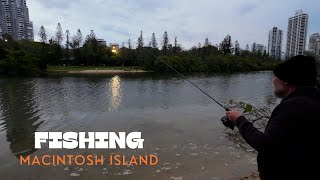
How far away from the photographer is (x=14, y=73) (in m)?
50.7

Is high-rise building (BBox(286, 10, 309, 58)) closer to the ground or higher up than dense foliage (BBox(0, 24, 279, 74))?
higher up

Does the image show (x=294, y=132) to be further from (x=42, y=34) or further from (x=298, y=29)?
(x=298, y=29)

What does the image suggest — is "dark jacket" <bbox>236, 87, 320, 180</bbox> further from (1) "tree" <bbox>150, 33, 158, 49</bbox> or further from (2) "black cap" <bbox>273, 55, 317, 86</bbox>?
(1) "tree" <bbox>150, 33, 158, 49</bbox>

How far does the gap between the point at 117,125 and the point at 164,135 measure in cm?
335

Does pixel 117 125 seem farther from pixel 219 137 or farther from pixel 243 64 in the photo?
pixel 243 64

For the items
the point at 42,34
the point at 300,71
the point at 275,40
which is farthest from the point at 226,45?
the point at 300,71

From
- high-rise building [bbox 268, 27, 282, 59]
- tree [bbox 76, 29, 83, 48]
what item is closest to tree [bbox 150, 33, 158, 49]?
tree [bbox 76, 29, 83, 48]

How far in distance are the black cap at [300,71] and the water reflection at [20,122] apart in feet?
34.7

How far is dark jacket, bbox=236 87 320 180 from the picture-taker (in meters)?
2.00

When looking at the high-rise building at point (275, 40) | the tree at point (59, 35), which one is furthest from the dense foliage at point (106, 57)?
the high-rise building at point (275, 40)

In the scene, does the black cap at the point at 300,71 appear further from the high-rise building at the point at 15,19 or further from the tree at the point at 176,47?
the high-rise building at the point at 15,19

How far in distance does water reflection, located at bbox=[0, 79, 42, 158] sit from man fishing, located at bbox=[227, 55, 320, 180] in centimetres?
1039

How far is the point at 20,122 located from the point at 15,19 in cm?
13369

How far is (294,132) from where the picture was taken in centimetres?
201
